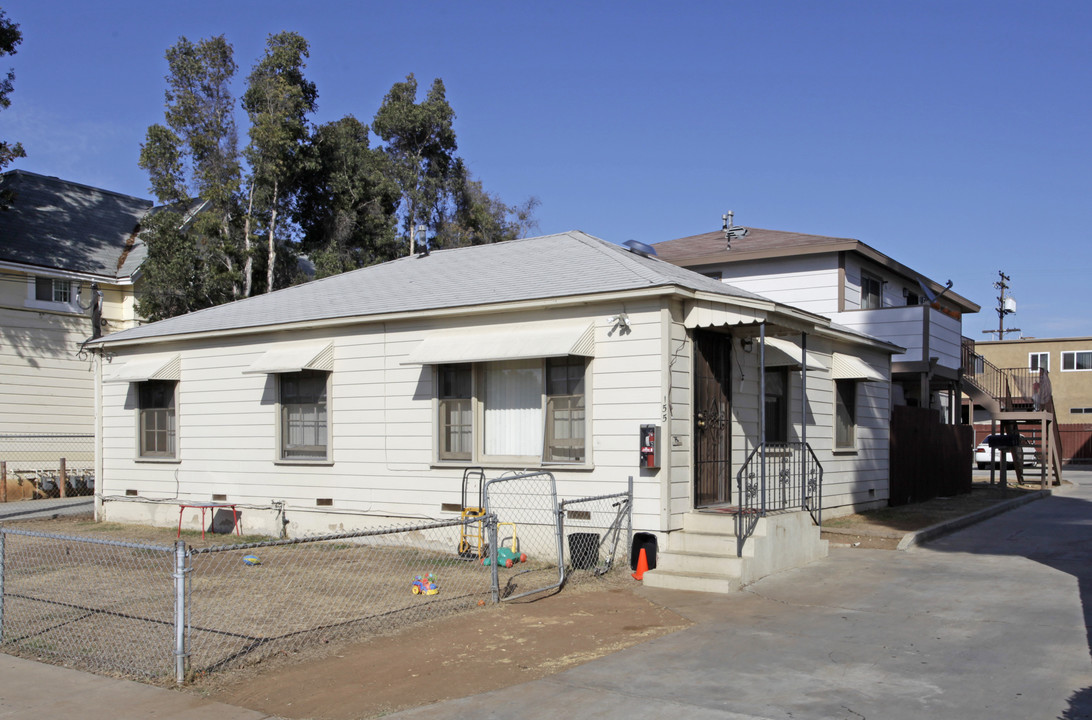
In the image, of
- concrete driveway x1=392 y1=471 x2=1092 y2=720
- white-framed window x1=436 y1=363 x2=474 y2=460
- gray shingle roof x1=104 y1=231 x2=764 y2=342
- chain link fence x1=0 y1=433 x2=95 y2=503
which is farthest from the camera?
chain link fence x1=0 y1=433 x2=95 y2=503

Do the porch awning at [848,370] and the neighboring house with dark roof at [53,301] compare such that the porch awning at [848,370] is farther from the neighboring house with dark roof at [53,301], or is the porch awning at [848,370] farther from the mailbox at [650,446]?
the neighboring house with dark roof at [53,301]

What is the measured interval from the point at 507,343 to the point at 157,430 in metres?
8.10

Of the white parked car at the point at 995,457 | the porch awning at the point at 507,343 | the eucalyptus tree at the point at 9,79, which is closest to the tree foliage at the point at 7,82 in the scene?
the eucalyptus tree at the point at 9,79

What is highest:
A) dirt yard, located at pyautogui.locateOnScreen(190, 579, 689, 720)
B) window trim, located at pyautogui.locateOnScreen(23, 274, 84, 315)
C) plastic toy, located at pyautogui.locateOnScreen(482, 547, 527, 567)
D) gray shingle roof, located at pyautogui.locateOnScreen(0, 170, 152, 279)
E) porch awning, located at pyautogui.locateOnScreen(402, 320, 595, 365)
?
gray shingle roof, located at pyautogui.locateOnScreen(0, 170, 152, 279)

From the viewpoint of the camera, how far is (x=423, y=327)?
1281cm

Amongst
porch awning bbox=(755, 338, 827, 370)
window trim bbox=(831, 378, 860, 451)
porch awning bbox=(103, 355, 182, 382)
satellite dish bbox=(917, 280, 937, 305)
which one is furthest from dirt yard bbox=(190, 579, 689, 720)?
satellite dish bbox=(917, 280, 937, 305)

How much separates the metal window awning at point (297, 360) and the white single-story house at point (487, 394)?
0.04 m

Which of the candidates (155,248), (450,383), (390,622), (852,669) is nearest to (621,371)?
(450,383)

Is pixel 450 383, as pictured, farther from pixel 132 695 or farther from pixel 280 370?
pixel 132 695

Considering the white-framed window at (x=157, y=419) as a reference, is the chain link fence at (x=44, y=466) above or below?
below

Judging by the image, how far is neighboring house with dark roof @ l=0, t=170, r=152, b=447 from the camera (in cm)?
2162

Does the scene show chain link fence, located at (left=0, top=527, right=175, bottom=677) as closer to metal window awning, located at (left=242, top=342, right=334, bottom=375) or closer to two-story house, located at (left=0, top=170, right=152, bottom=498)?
metal window awning, located at (left=242, top=342, right=334, bottom=375)

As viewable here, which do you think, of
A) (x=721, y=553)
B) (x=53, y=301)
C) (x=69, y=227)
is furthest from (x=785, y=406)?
(x=69, y=227)

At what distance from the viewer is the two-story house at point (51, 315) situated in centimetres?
2150
